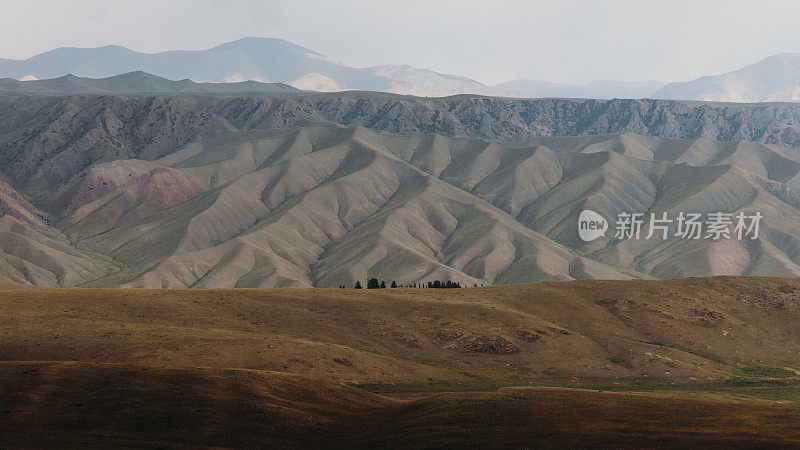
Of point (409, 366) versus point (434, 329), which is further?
point (434, 329)

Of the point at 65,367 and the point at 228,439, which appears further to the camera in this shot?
the point at 65,367

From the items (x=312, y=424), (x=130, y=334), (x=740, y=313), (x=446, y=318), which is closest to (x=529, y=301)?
(x=446, y=318)

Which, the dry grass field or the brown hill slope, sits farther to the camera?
the brown hill slope

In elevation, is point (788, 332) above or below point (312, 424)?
below

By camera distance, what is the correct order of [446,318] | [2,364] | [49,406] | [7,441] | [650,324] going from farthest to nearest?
[650,324] < [446,318] < [2,364] < [49,406] < [7,441]

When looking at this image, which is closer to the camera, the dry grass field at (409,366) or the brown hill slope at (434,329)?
the dry grass field at (409,366)

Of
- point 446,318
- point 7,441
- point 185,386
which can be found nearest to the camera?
point 7,441

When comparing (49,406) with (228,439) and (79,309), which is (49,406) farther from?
(79,309)
